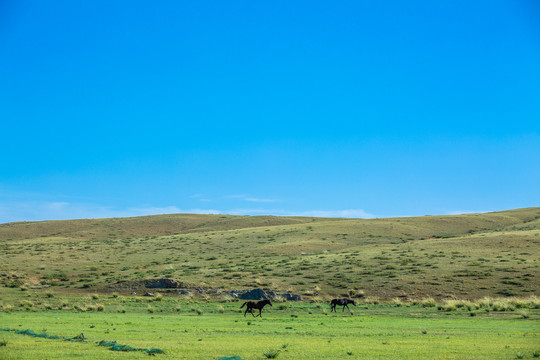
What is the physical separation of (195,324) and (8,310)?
710 inches

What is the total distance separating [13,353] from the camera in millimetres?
16531

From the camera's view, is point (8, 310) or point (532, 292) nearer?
point (8, 310)

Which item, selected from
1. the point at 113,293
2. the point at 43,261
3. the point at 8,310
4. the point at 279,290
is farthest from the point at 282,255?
the point at 8,310

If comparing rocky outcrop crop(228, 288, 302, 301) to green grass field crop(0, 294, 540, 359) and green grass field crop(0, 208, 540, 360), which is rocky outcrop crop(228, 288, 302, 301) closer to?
green grass field crop(0, 208, 540, 360)

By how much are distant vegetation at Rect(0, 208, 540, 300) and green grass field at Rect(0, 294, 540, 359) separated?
12.2m

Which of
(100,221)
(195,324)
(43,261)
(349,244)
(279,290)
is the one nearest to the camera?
(195,324)

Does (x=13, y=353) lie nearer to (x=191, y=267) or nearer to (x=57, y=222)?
(x=191, y=267)

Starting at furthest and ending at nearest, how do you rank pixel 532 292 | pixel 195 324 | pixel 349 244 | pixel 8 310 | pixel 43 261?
pixel 349 244, pixel 43 261, pixel 532 292, pixel 8 310, pixel 195 324

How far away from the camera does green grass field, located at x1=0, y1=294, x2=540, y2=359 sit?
56.5ft

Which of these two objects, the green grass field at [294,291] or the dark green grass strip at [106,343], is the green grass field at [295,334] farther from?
the dark green grass strip at [106,343]

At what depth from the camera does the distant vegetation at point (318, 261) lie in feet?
173

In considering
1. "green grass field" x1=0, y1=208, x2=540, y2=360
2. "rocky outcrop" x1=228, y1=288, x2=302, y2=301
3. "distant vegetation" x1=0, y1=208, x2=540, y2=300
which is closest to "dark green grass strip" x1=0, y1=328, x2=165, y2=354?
"green grass field" x1=0, y1=208, x2=540, y2=360

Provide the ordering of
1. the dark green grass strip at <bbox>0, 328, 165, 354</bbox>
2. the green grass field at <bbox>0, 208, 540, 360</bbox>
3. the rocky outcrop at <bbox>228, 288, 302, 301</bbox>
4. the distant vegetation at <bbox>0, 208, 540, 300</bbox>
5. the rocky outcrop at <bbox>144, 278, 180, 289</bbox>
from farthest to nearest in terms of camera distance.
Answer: the distant vegetation at <bbox>0, 208, 540, 300</bbox> → the rocky outcrop at <bbox>144, 278, 180, 289</bbox> → the rocky outcrop at <bbox>228, 288, 302, 301</bbox> → the green grass field at <bbox>0, 208, 540, 360</bbox> → the dark green grass strip at <bbox>0, 328, 165, 354</bbox>

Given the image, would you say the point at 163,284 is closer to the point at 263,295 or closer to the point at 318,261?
the point at 263,295
